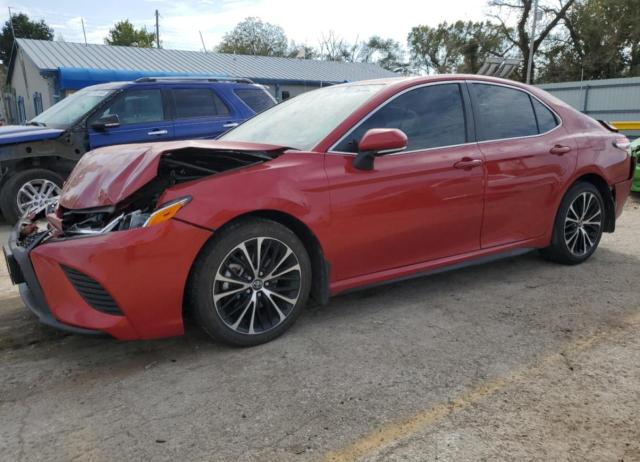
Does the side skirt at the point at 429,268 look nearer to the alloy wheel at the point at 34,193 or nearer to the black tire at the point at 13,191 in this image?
the alloy wheel at the point at 34,193

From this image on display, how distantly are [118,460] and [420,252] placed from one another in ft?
7.69

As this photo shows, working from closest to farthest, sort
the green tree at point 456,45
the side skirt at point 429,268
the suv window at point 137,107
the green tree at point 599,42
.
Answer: the side skirt at point 429,268 → the suv window at point 137,107 → the green tree at point 599,42 → the green tree at point 456,45

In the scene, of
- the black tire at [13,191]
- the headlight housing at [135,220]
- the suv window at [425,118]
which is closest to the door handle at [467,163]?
the suv window at [425,118]

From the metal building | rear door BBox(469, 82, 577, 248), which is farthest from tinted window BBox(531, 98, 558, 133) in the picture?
the metal building

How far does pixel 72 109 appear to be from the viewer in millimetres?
7414

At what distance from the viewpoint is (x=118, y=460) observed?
2.20 metres

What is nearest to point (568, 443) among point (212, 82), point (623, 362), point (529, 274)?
point (623, 362)

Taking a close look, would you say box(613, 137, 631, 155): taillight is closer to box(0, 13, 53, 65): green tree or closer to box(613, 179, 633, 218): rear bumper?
box(613, 179, 633, 218): rear bumper

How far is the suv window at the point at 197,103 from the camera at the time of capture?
759cm

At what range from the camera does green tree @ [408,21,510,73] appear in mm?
40625

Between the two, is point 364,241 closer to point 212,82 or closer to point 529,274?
point 529,274

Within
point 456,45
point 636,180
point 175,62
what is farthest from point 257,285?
point 456,45

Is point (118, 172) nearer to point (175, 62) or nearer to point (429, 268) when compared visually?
point (429, 268)

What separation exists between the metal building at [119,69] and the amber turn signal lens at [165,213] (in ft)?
58.5
